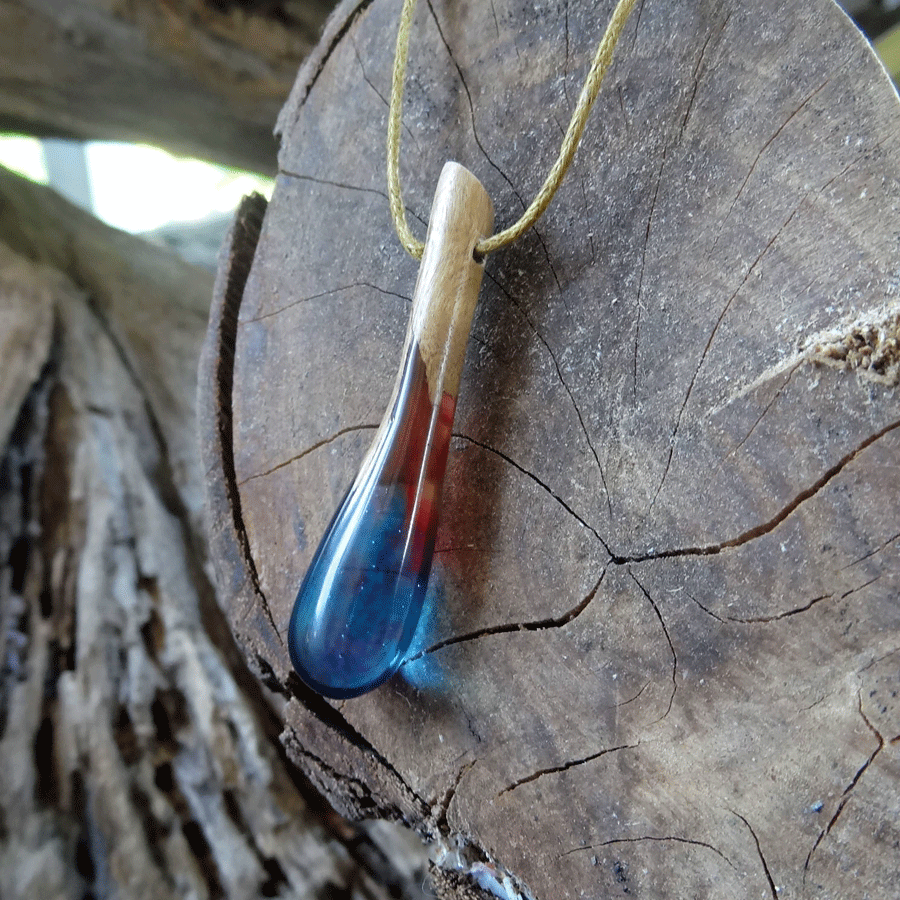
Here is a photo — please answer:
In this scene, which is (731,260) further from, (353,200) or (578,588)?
(353,200)

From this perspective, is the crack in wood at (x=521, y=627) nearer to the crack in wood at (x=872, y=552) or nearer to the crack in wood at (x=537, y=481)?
the crack in wood at (x=537, y=481)

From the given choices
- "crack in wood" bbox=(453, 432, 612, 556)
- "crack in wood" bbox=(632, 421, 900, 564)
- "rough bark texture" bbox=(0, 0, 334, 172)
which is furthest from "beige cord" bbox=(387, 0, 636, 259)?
"rough bark texture" bbox=(0, 0, 334, 172)

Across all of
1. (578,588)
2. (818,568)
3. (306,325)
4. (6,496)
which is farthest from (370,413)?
(6,496)

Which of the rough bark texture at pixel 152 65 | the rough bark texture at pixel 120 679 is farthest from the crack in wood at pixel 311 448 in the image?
the rough bark texture at pixel 152 65

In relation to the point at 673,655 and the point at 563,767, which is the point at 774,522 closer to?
the point at 673,655

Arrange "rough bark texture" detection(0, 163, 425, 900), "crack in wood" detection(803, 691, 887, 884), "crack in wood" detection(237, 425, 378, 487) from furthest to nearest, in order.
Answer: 1. "rough bark texture" detection(0, 163, 425, 900)
2. "crack in wood" detection(237, 425, 378, 487)
3. "crack in wood" detection(803, 691, 887, 884)

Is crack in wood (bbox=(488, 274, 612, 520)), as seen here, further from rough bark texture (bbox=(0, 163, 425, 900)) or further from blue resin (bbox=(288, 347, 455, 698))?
rough bark texture (bbox=(0, 163, 425, 900))
